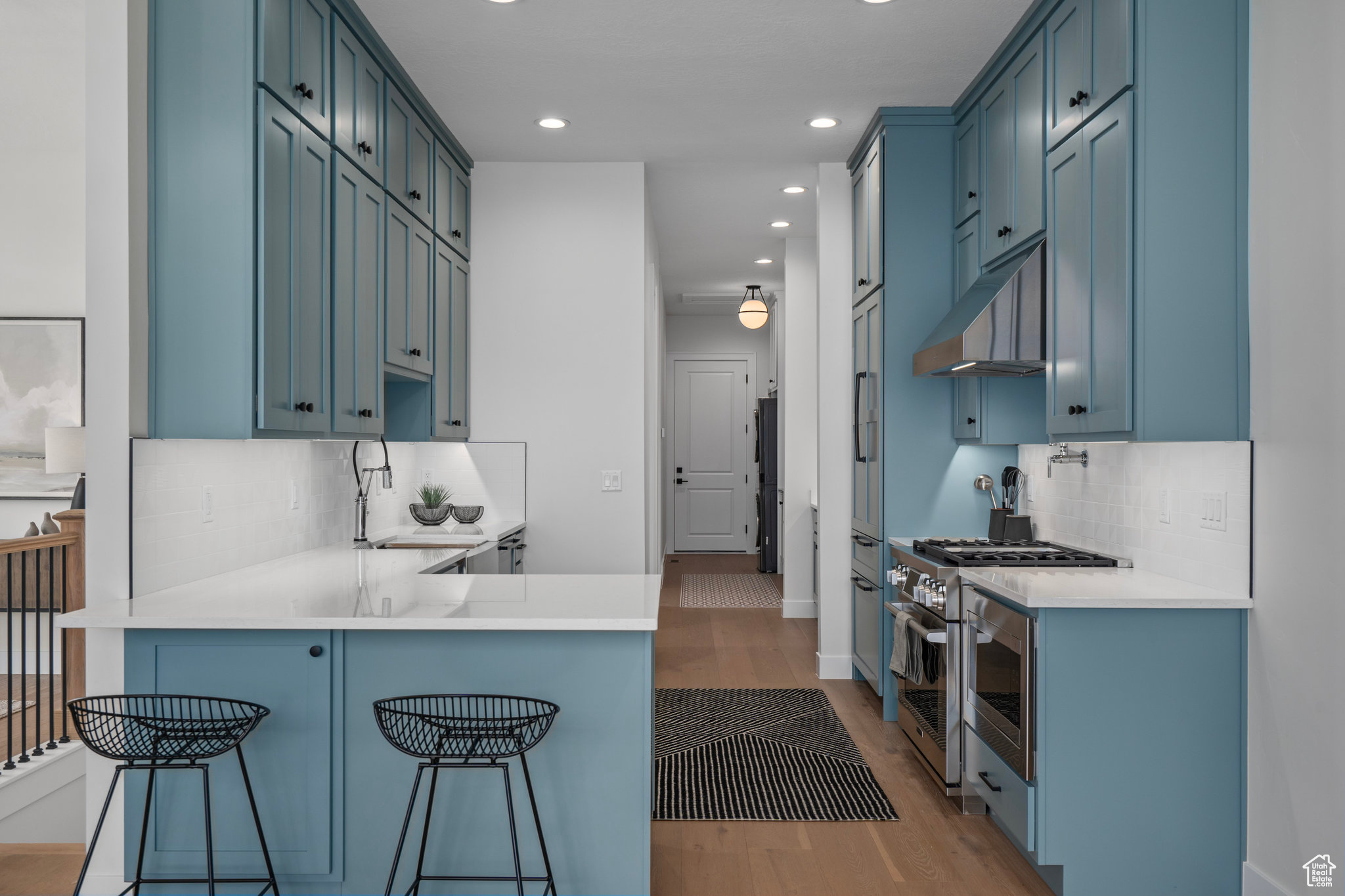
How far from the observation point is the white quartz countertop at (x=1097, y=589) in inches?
94.4

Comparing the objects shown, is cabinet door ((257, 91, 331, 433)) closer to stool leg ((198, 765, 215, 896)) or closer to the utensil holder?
stool leg ((198, 765, 215, 896))

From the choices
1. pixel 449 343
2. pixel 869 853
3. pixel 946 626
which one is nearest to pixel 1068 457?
pixel 946 626

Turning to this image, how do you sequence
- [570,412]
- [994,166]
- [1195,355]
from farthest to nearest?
[570,412], [994,166], [1195,355]

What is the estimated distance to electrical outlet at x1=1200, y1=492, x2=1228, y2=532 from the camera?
250cm

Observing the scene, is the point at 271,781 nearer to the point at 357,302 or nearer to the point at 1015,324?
the point at 357,302

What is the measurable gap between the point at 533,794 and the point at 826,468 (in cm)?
292

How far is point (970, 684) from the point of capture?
2986 millimetres

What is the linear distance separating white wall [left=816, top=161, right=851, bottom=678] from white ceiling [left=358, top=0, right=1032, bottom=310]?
302mm

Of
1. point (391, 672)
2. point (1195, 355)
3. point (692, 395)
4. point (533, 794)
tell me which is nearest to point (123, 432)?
point (391, 672)

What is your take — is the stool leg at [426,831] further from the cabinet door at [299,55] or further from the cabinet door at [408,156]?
the cabinet door at [408,156]

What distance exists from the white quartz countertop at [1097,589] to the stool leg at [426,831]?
161 cm

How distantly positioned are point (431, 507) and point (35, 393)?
235 cm

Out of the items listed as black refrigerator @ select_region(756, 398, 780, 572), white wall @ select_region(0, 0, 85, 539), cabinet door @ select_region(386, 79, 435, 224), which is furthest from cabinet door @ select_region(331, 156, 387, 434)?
black refrigerator @ select_region(756, 398, 780, 572)

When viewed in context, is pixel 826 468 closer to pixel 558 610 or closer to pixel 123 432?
pixel 558 610
